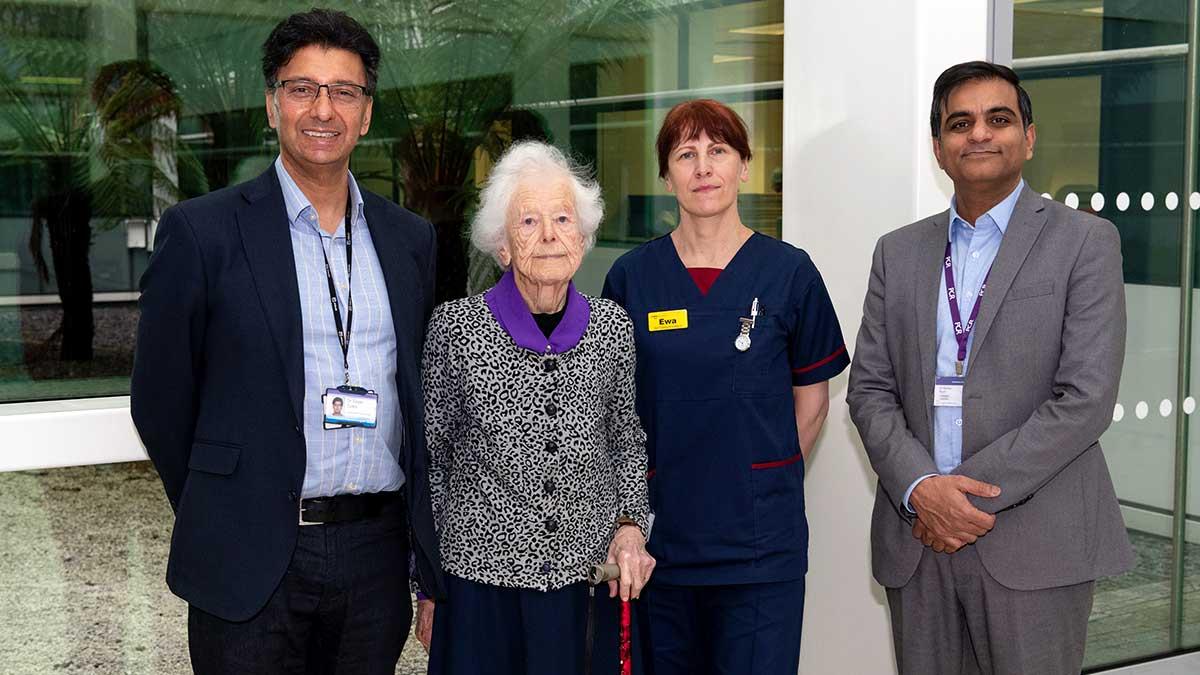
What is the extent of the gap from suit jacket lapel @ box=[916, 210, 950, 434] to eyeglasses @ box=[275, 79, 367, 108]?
1370 millimetres

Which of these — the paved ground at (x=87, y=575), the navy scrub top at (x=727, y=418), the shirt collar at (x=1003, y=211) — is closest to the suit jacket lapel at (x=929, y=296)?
the shirt collar at (x=1003, y=211)

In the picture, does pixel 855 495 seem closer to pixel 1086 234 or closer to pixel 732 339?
pixel 732 339

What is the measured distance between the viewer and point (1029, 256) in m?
2.98

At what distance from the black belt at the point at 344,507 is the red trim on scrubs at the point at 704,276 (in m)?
0.99

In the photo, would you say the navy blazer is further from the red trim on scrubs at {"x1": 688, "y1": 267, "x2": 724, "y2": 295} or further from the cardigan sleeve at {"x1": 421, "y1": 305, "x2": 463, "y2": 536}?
the red trim on scrubs at {"x1": 688, "y1": 267, "x2": 724, "y2": 295}

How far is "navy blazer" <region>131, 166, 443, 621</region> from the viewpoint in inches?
105

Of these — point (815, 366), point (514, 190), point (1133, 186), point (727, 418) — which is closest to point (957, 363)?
point (815, 366)

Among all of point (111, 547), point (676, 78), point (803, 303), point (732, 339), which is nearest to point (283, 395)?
point (732, 339)

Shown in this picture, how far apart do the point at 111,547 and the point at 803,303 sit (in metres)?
2.56

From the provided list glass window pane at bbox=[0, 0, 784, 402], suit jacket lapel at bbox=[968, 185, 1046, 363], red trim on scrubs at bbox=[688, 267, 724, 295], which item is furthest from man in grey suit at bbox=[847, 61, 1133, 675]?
glass window pane at bbox=[0, 0, 784, 402]

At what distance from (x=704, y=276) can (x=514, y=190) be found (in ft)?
2.13

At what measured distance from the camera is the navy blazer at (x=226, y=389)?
2658 millimetres

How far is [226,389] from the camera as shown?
2686 mm

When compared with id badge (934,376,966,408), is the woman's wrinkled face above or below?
above
